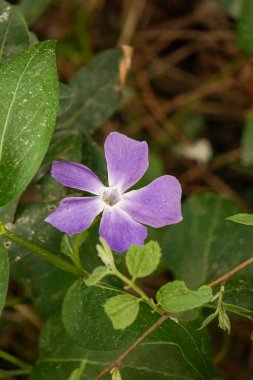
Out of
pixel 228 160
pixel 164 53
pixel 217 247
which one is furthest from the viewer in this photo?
pixel 164 53

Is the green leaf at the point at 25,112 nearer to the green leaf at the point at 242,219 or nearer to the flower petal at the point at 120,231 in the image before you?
the flower petal at the point at 120,231

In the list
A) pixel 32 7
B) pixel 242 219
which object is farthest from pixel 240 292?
pixel 32 7

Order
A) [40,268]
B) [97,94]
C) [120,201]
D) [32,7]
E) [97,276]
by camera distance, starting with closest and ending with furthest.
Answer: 1. [97,276]
2. [120,201]
3. [40,268]
4. [97,94]
5. [32,7]

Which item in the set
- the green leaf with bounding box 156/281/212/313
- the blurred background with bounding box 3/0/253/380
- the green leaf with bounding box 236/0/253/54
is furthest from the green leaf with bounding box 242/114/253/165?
the green leaf with bounding box 156/281/212/313

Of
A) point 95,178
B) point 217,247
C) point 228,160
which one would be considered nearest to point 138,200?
point 95,178

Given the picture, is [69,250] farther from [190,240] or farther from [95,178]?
[190,240]

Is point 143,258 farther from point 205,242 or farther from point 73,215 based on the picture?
point 205,242

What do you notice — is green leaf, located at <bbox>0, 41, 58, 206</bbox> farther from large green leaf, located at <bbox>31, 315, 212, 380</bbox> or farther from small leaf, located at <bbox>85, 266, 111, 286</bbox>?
large green leaf, located at <bbox>31, 315, 212, 380</bbox>
